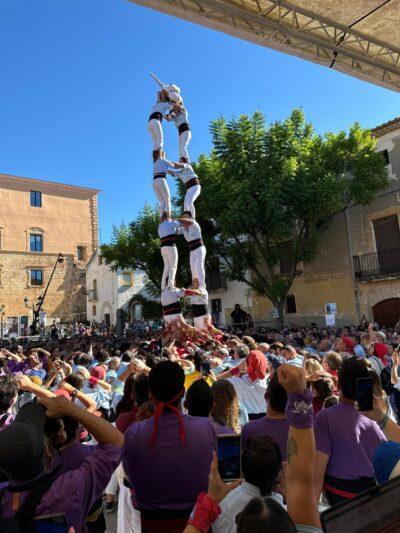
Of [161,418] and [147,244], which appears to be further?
[147,244]

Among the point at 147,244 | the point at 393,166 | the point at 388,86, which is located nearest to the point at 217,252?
the point at 147,244

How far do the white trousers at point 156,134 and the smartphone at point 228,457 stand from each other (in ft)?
43.8

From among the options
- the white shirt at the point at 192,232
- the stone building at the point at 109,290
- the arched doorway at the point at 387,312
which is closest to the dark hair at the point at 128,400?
the white shirt at the point at 192,232

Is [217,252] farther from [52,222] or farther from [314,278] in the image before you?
[52,222]

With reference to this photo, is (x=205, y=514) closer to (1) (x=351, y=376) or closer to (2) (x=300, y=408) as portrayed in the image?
(2) (x=300, y=408)

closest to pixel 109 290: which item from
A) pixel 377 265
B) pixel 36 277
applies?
pixel 36 277

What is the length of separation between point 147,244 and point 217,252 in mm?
4633

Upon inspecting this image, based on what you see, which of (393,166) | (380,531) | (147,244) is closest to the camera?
(380,531)

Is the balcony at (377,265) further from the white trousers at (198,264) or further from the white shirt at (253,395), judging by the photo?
the white shirt at (253,395)

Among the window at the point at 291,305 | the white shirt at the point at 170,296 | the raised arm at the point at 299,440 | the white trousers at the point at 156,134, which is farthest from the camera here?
the window at the point at 291,305

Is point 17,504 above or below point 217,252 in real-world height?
below

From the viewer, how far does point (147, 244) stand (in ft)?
86.5

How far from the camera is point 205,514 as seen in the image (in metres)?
1.81

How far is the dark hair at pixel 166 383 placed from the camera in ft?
8.55
